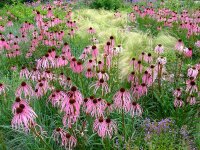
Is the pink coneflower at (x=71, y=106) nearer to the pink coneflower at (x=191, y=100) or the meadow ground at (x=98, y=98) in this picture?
the meadow ground at (x=98, y=98)

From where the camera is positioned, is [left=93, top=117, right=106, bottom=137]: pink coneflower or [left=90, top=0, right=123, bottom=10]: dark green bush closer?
[left=93, top=117, right=106, bottom=137]: pink coneflower

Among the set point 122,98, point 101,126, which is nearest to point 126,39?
point 122,98

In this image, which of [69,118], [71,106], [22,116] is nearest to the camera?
[22,116]

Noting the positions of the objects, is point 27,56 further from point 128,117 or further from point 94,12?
point 94,12

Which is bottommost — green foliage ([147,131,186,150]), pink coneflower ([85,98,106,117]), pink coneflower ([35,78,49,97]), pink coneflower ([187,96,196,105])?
green foliage ([147,131,186,150])

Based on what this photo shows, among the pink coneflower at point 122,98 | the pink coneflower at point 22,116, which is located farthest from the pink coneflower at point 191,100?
the pink coneflower at point 22,116

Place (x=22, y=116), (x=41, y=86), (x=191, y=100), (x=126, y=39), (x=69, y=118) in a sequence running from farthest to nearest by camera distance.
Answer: (x=126, y=39)
(x=191, y=100)
(x=41, y=86)
(x=69, y=118)
(x=22, y=116)

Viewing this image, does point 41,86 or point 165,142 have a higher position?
point 41,86

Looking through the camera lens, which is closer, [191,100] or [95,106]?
[95,106]

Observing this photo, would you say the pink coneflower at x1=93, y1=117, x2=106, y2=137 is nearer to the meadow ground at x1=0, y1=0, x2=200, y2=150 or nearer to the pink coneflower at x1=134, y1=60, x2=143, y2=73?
the meadow ground at x1=0, y1=0, x2=200, y2=150

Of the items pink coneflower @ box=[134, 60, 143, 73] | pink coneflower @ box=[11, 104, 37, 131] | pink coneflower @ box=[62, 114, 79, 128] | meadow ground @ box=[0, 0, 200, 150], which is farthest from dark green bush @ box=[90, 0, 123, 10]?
pink coneflower @ box=[11, 104, 37, 131]

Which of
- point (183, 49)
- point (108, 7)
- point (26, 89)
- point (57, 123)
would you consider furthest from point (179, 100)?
point (108, 7)

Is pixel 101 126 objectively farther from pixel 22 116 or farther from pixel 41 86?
pixel 41 86

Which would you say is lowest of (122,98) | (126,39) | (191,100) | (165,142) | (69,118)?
(165,142)
